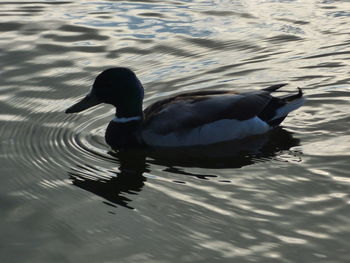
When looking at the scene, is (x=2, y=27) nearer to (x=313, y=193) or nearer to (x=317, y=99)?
(x=317, y=99)

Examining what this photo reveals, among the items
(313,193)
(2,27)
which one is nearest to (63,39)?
(2,27)

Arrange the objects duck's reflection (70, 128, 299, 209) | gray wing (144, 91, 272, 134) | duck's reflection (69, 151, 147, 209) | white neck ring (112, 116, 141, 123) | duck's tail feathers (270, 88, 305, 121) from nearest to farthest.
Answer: duck's reflection (69, 151, 147, 209) → duck's reflection (70, 128, 299, 209) → gray wing (144, 91, 272, 134) → white neck ring (112, 116, 141, 123) → duck's tail feathers (270, 88, 305, 121)

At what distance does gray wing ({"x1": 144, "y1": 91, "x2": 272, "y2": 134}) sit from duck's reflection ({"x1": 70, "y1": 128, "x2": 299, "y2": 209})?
29 cm

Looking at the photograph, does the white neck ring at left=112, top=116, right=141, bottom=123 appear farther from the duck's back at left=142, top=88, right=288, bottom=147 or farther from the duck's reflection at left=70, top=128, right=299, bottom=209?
the duck's reflection at left=70, top=128, right=299, bottom=209

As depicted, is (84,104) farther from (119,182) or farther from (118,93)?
(119,182)

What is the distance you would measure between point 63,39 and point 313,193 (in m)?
6.33

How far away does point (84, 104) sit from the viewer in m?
9.42

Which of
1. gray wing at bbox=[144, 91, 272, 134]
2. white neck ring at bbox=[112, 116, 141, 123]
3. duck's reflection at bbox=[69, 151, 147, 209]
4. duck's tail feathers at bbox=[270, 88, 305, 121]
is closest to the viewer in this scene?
duck's reflection at bbox=[69, 151, 147, 209]

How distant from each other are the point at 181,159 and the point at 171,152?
0.23 meters

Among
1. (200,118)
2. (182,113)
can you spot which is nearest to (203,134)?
(200,118)

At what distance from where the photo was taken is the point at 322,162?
8.40m

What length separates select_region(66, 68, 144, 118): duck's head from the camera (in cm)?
934

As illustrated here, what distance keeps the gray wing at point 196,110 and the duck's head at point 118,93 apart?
0.65ft

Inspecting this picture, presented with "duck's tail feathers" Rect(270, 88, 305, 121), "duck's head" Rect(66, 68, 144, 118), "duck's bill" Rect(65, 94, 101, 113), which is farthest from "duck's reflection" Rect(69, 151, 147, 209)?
"duck's tail feathers" Rect(270, 88, 305, 121)
